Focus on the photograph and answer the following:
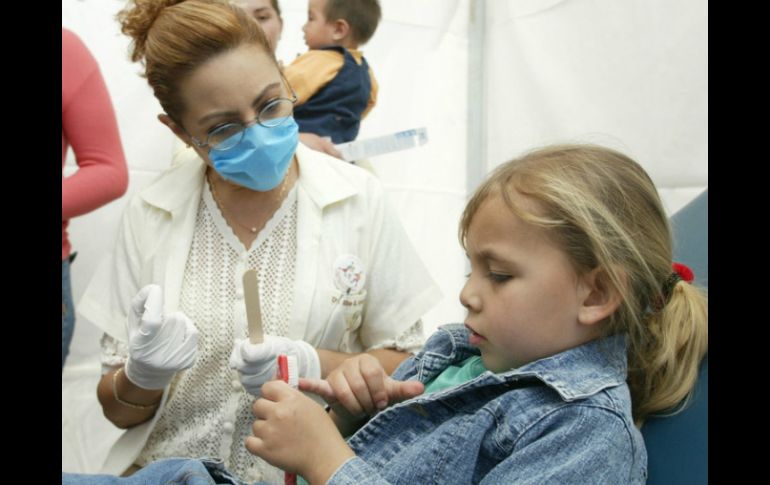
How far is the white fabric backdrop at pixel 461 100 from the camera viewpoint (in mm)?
2150

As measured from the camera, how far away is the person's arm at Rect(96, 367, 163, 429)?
145 cm

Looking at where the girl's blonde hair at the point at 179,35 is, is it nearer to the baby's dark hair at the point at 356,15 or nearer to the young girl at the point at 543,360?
the young girl at the point at 543,360

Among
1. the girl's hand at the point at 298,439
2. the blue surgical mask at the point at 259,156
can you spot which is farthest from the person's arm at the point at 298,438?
the blue surgical mask at the point at 259,156

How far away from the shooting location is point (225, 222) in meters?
1.57

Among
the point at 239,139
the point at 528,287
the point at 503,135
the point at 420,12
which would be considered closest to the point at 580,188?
the point at 528,287

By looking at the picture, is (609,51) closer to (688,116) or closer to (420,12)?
(688,116)

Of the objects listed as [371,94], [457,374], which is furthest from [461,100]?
[457,374]

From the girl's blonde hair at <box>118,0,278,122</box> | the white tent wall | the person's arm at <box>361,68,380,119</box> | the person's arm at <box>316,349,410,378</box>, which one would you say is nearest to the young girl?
the person's arm at <box>316,349,410,378</box>

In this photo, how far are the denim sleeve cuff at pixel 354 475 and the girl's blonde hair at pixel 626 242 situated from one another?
1.33 ft

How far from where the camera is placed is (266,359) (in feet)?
4.21

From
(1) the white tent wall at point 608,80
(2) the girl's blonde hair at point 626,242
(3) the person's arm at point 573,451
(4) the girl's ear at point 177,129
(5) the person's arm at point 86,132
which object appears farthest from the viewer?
(1) the white tent wall at point 608,80

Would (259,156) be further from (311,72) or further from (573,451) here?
(311,72)

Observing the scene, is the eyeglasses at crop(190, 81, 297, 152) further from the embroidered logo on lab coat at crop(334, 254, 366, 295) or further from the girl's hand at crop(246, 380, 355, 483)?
the girl's hand at crop(246, 380, 355, 483)

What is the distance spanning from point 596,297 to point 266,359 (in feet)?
1.87
